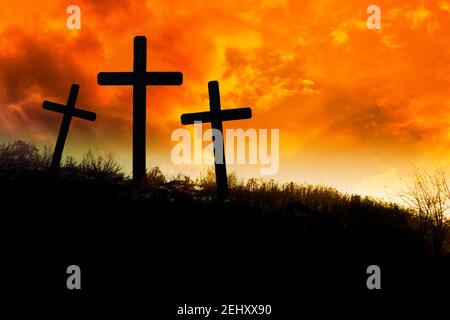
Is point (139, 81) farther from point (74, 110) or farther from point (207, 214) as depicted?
point (207, 214)

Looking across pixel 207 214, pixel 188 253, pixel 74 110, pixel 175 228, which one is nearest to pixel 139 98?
pixel 74 110

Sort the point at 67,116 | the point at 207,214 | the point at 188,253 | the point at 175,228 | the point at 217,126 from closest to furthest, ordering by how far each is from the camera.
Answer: the point at 188,253, the point at 175,228, the point at 207,214, the point at 217,126, the point at 67,116

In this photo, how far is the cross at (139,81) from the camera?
12.4 meters

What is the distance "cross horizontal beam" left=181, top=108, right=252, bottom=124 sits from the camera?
39.7 feet

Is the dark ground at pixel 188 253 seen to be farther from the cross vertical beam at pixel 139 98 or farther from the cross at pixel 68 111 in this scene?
the cross at pixel 68 111

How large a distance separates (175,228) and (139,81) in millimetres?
7001

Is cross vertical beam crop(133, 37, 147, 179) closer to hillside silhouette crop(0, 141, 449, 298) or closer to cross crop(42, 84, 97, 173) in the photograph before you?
hillside silhouette crop(0, 141, 449, 298)

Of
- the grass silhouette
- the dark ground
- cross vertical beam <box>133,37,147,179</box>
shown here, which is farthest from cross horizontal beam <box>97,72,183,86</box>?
the dark ground

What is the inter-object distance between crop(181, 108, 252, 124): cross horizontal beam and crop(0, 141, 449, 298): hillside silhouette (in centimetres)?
237

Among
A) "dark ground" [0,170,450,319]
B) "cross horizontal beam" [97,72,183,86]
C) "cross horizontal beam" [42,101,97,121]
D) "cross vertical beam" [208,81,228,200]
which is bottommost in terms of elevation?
"dark ground" [0,170,450,319]

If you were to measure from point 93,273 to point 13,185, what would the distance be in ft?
15.6

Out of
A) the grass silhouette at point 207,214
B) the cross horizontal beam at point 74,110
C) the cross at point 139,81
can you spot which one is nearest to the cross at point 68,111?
the cross horizontal beam at point 74,110

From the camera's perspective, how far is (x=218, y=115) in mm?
12180
